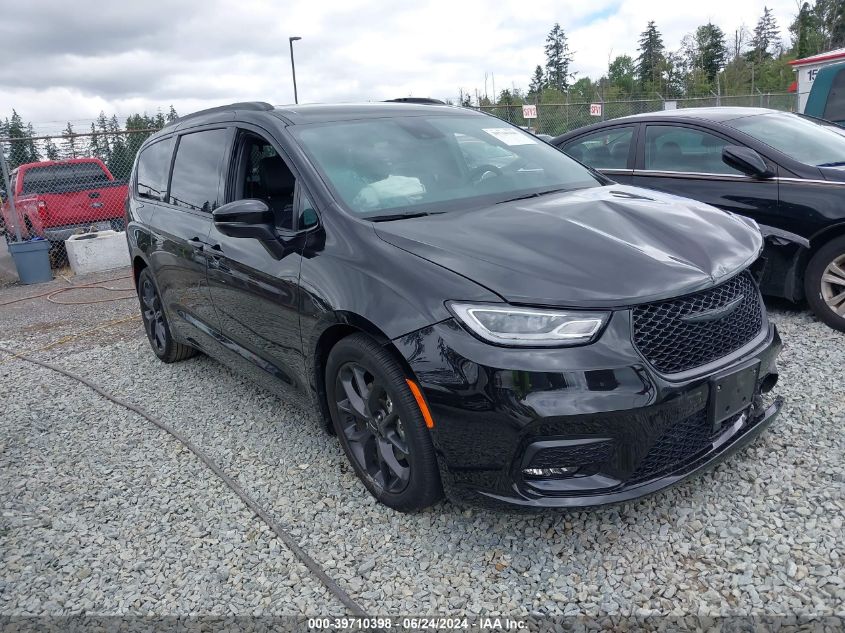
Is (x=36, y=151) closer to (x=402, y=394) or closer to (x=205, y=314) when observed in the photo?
(x=205, y=314)

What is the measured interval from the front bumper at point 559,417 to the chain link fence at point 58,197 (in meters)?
9.94

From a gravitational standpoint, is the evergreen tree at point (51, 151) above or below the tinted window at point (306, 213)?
above

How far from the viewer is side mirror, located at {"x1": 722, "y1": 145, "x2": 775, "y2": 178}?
4.74m

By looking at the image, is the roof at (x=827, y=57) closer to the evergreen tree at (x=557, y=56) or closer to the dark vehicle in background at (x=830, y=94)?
the dark vehicle in background at (x=830, y=94)

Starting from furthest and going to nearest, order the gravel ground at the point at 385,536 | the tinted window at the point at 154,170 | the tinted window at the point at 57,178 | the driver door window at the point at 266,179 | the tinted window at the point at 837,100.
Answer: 1. the tinted window at the point at 57,178
2. the tinted window at the point at 837,100
3. the tinted window at the point at 154,170
4. the driver door window at the point at 266,179
5. the gravel ground at the point at 385,536

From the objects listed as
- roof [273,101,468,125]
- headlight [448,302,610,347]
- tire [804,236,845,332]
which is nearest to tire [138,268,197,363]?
roof [273,101,468,125]

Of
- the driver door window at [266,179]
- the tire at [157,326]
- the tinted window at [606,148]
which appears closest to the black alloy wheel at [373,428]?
the driver door window at [266,179]

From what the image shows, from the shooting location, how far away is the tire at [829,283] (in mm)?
4488

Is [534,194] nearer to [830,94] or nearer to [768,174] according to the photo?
[768,174]

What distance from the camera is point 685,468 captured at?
2.45 m

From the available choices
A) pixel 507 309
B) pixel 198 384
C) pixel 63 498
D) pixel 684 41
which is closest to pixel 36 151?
pixel 198 384

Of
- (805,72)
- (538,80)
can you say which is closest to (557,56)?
(538,80)

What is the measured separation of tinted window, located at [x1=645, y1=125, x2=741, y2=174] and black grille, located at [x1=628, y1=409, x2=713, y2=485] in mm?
3191

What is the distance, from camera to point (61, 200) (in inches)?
437
